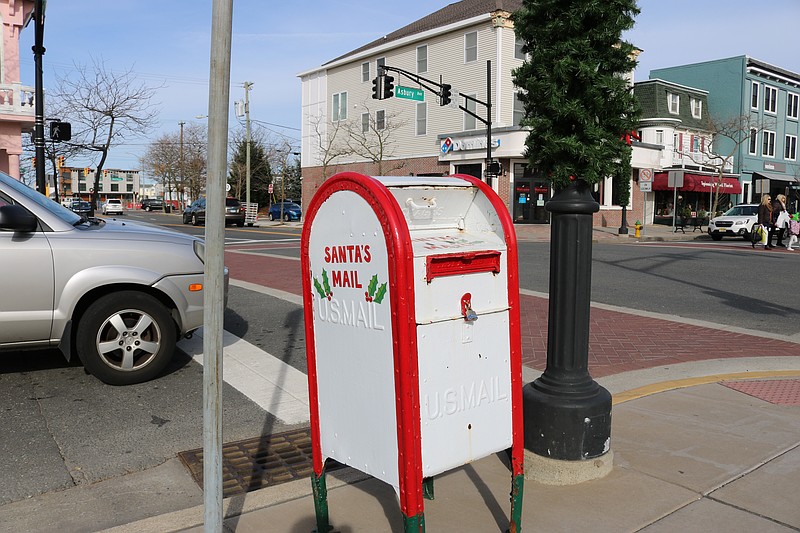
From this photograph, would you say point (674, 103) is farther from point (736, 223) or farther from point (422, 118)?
point (736, 223)

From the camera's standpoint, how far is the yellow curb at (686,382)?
18.1 feet

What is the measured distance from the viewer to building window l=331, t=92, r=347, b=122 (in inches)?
1837

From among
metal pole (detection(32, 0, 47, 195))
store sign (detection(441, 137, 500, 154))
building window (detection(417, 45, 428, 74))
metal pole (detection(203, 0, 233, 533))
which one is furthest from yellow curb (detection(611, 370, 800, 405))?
building window (detection(417, 45, 428, 74))

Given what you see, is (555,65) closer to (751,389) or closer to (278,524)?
(278,524)

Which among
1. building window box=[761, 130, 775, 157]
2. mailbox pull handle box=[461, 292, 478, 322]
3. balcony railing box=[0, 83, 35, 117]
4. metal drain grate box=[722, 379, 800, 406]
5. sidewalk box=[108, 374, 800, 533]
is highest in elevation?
building window box=[761, 130, 775, 157]

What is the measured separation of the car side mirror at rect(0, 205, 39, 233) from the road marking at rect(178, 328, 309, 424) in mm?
1827

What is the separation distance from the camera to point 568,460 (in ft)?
12.7

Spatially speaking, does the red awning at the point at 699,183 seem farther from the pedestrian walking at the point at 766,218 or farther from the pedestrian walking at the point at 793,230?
the pedestrian walking at the point at 793,230

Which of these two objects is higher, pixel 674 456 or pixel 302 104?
pixel 302 104

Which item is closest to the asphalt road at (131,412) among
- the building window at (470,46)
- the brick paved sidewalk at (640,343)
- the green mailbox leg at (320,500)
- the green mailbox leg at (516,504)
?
the green mailbox leg at (320,500)

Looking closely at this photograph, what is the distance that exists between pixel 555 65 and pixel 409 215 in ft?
5.01

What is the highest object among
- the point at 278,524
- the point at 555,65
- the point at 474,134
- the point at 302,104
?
the point at 302,104

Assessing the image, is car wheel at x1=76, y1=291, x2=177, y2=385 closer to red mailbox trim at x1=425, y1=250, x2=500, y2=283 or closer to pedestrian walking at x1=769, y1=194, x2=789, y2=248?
red mailbox trim at x1=425, y1=250, x2=500, y2=283

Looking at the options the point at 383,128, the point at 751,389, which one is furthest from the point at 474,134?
the point at 751,389
